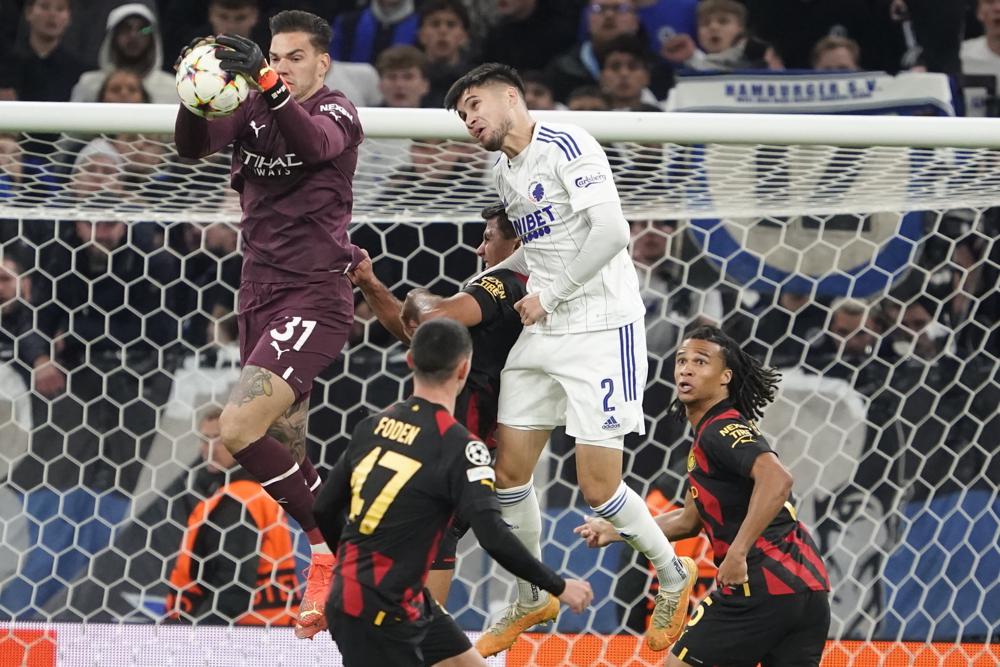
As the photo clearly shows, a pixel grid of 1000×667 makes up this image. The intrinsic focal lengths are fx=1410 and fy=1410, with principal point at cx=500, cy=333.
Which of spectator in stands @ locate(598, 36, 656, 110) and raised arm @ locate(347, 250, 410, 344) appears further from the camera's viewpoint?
spectator in stands @ locate(598, 36, 656, 110)

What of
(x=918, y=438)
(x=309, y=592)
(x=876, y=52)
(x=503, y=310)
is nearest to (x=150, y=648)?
(x=309, y=592)

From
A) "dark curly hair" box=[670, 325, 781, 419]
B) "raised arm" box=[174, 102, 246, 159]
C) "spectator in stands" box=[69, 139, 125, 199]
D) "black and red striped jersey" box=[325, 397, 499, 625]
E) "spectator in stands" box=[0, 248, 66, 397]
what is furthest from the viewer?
"spectator in stands" box=[0, 248, 66, 397]

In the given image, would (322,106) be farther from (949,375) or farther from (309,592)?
(949,375)

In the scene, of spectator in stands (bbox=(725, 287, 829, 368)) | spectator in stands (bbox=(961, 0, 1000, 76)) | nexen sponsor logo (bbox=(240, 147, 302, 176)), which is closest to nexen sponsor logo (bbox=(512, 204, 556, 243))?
nexen sponsor logo (bbox=(240, 147, 302, 176))

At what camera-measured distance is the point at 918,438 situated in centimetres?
595

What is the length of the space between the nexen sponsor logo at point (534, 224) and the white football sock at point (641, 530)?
80 centimetres

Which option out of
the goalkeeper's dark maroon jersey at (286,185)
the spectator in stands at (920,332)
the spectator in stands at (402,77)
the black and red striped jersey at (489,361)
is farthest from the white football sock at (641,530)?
the spectator in stands at (402,77)

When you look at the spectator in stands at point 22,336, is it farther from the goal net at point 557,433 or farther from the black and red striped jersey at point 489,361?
the black and red striped jersey at point 489,361

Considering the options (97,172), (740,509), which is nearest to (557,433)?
(740,509)

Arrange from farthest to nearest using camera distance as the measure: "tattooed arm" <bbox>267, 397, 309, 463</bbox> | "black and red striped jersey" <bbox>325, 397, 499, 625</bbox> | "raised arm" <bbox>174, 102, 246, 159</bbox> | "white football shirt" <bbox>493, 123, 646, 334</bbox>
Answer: "tattooed arm" <bbox>267, 397, 309, 463</bbox>
"white football shirt" <bbox>493, 123, 646, 334</bbox>
"raised arm" <bbox>174, 102, 246, 159</bbox>
"black and red striped jersey" <bbox>325, 397, 499, 625</bbox>

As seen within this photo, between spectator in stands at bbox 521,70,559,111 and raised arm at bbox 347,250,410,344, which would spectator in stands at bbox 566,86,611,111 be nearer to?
spectator in stands at bbox 521,70,559,111

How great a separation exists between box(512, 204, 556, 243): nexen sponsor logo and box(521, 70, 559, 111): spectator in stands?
252 cm

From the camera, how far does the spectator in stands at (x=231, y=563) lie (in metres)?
5.66

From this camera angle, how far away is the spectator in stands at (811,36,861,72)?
23.0ft
